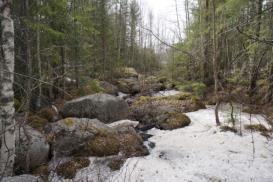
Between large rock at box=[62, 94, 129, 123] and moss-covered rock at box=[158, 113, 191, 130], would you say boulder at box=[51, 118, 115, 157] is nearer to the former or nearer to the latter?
large rock at box=[62, 94, 129, 123]

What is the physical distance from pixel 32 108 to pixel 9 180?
6189 millimetres

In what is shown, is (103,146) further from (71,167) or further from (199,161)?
(199,161)

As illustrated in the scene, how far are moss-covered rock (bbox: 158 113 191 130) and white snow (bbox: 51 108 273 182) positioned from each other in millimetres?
441

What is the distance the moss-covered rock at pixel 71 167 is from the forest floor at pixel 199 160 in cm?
14

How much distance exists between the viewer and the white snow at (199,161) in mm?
6246

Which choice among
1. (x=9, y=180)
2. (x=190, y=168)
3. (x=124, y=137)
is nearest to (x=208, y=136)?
(x=190, y=168)

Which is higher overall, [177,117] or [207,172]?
[177,117]

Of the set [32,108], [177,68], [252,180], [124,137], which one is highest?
[177,68]

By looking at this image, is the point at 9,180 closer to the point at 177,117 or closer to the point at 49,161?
the point at 49,161

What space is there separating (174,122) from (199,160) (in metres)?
2.85

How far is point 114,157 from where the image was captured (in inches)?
280

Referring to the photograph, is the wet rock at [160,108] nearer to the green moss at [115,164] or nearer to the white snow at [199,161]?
the white snow at [199,161]

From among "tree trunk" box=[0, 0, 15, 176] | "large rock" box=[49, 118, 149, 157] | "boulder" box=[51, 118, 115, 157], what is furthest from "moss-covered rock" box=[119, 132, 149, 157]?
"tree trunk" box=[0, 0, 15, 176]

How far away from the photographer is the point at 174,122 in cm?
984
